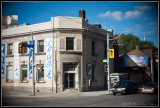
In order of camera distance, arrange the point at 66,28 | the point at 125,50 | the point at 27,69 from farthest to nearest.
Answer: the point at 125,50 → the point at 27,69 → the point at 66,28

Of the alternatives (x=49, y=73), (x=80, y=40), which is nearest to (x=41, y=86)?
(x=49, y=73)

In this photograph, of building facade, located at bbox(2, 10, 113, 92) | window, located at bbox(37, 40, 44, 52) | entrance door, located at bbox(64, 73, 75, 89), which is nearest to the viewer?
building facade, located at bbox(2, 10, 113, 92)

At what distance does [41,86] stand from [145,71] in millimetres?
28257

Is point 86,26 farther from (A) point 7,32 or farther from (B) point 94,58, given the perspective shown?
(A) point 7,32

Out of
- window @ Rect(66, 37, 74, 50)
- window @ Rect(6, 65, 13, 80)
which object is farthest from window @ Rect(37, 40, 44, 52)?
window @ Rect(6, 65, 13, 80)

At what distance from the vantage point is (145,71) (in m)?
48.1

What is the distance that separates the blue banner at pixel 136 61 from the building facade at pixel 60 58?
13992mm

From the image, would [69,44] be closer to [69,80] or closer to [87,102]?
[69,80]

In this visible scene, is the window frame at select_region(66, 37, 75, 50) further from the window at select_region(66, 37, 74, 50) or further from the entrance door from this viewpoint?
the entrance door

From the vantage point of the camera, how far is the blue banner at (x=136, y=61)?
144 feet

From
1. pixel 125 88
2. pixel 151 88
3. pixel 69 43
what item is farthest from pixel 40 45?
pixel 151 88

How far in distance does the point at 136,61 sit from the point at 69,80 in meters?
20.8

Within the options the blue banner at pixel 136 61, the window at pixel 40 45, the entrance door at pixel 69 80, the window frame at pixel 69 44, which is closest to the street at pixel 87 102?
the entrance door at pixel 69 80

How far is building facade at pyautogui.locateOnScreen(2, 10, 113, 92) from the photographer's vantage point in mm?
28266
